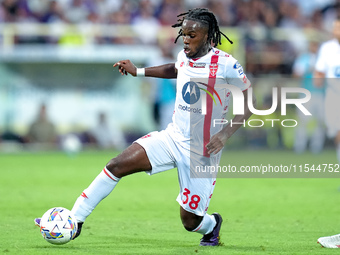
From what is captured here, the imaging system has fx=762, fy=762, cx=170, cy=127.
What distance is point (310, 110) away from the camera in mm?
20125

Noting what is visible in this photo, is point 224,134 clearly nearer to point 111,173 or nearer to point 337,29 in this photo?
point 111,173

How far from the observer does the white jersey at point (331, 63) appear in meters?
Answer: 12.4

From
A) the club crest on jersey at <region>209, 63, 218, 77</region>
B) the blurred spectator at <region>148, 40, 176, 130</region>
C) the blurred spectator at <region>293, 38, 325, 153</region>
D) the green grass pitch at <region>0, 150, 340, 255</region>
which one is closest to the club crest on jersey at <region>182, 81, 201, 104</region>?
the club crest on jersey at <region>209, 63, 218, 77</region>

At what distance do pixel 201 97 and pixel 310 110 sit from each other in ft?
42.2

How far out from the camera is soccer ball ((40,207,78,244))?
7.27 metres

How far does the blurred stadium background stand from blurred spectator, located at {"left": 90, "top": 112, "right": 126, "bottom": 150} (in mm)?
26

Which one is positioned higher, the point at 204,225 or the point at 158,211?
the point at 204,225

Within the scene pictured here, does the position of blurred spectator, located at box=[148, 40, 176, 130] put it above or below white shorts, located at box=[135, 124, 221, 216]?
below

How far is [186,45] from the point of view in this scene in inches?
299

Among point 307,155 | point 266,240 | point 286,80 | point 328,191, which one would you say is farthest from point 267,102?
point 266,240

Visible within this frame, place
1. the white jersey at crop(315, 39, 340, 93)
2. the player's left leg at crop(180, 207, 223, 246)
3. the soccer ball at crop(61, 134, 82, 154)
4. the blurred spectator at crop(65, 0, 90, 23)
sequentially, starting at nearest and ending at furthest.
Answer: the player's left leg at crop(180, 207, 223, 246)
the white jersey at crop(315, 39, 340, 93)
the soccer ball at crop(61, 134, 82, 154)
the blurred spectator at crop(65, 0, 90, 23)

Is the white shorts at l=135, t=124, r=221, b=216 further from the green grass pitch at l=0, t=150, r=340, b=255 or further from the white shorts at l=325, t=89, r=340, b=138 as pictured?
the white shorts at l=325, t=89, r=340, b=138

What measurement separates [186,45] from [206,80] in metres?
0.41

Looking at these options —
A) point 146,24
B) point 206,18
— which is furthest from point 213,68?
point 146,24
